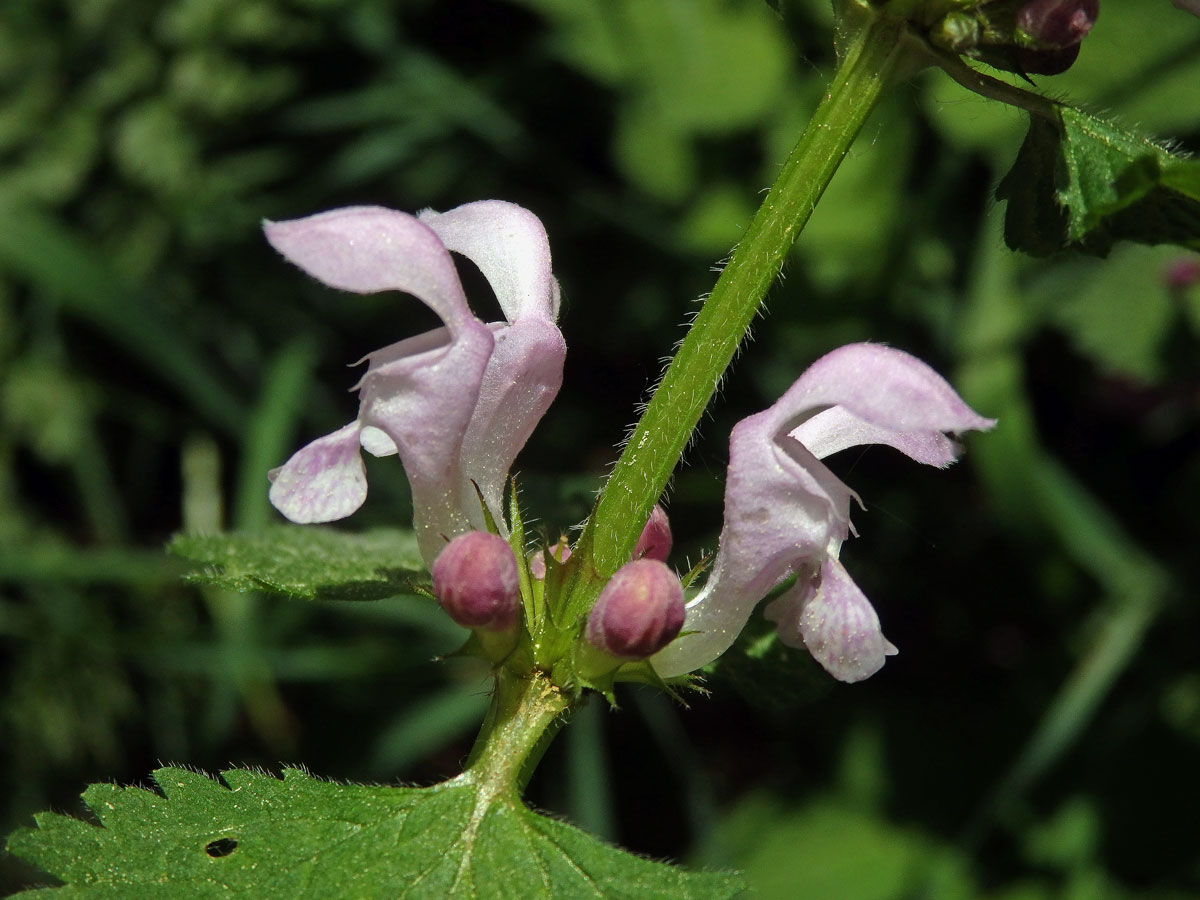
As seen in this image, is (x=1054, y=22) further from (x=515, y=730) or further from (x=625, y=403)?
(x=625, y=403)

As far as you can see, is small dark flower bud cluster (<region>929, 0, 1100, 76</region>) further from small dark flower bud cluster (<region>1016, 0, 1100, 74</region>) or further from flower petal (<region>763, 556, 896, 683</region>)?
flower petal (<region>763, 556, 896, 683</region>)

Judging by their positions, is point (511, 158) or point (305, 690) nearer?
point (511, 158)

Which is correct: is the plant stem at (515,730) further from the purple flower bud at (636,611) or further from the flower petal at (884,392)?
the flower petal at (884,392)

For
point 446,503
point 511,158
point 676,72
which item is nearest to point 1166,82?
point 676,72

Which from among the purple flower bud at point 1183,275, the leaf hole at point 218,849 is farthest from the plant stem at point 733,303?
the purple flower bud at point 1183,275

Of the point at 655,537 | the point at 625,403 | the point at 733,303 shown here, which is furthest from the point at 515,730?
the point at 625,403

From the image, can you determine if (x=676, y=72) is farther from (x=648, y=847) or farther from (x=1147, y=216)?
(x=1147, y=216)

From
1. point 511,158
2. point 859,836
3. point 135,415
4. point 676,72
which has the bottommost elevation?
point 859,836
